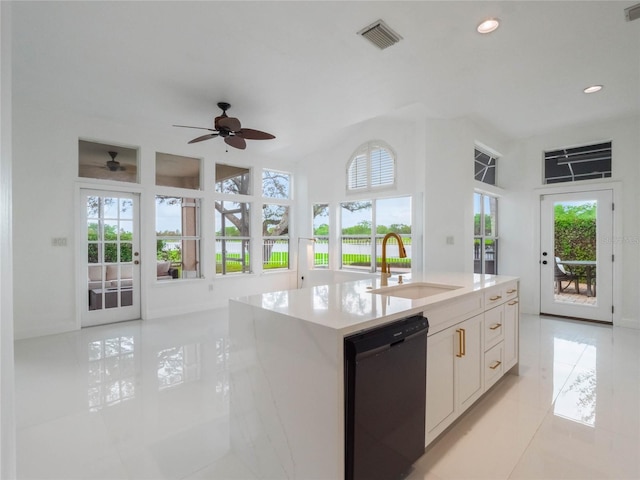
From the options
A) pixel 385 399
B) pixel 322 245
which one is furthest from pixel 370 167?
pixel 385 399

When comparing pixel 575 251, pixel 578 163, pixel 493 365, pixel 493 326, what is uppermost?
pixel 578 163

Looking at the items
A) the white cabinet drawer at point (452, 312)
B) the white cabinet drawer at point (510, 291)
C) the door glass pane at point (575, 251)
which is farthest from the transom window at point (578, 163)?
the white cabinet drawer at point (452, 312)

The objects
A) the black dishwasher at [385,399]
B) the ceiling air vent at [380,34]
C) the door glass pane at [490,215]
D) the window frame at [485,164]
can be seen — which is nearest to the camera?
the black dishwasher at [385,399]

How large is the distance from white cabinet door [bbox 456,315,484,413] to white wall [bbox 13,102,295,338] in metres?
4.58

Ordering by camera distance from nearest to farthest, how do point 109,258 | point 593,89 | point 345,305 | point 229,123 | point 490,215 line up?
point 345,305 < point 593,89 < point 229,123 < point 109,258 < point 490,215

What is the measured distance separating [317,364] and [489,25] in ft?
9.53

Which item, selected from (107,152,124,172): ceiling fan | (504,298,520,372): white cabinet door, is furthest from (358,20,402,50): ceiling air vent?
(107,152,124,172): ceiling fan

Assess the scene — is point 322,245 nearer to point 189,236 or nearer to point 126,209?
point 189,236

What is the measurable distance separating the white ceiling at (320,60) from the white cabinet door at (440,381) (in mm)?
2351

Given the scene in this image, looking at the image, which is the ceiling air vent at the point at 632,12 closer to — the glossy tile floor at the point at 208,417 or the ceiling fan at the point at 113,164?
the glossy tile floor at the point at 208,417

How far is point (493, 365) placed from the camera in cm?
243

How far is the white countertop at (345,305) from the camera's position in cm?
144

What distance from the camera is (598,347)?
365 cm

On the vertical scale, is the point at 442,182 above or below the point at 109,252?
above
